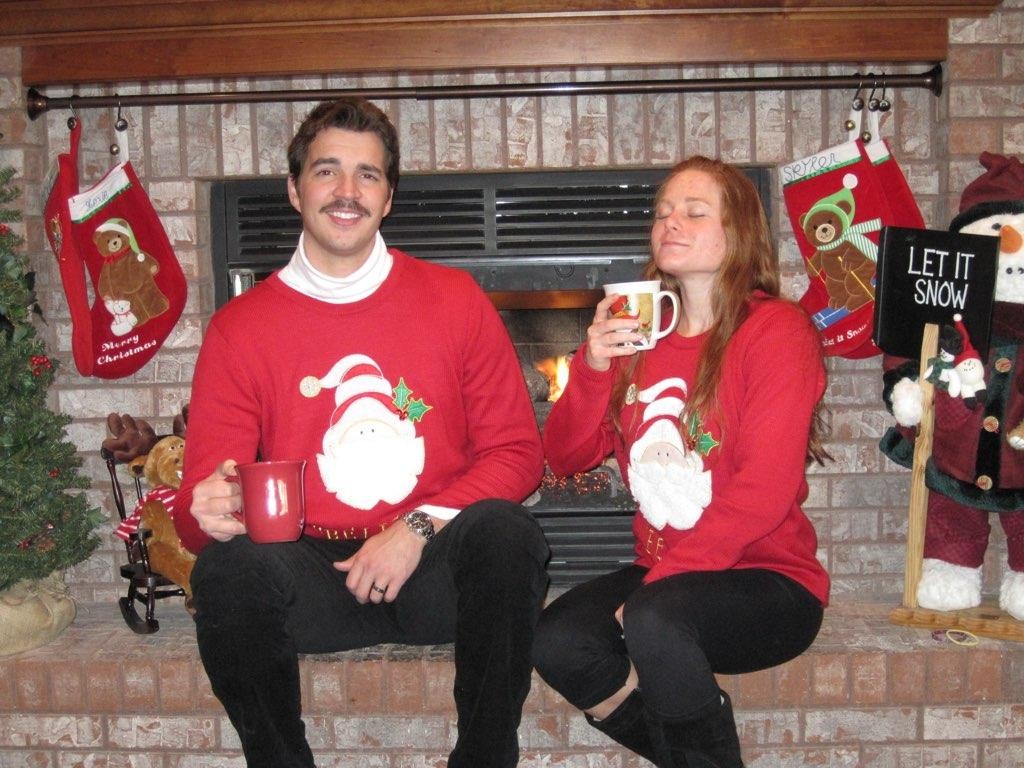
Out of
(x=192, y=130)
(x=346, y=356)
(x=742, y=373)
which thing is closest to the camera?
(x=742, y=373)

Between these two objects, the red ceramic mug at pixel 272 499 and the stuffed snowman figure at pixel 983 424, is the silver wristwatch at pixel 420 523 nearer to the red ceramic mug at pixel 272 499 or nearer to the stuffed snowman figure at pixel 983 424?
the red ceramic mug at pixel 272 499

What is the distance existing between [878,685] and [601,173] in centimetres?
122

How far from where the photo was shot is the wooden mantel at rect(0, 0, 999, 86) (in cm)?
210

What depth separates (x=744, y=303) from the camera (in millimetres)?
1657

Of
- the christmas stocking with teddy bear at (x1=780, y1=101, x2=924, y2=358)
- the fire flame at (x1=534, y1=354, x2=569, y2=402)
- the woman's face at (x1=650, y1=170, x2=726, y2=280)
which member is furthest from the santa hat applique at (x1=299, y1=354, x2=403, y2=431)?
the christmas stocking with teddy bear at (x1=780, y1=101, x2=924, y2=358)

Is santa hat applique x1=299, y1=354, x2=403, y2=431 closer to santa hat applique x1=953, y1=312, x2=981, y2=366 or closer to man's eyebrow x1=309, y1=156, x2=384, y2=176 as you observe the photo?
man's eyebrow x1=309, y1=156, x2=384, y2=176

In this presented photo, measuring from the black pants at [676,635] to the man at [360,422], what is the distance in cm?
13

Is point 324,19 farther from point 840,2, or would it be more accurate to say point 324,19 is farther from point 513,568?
point 513,568

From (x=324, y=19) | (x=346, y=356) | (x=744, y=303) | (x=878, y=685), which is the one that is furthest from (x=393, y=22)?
(x=878, y=685)

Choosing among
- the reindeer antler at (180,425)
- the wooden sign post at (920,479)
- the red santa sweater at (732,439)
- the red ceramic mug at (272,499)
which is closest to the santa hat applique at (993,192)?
the wooden sign post at (920,479)

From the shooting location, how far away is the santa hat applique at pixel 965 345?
6.21ft

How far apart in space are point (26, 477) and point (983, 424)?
6.07 feet

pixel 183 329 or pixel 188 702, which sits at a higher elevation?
pixel 183 329

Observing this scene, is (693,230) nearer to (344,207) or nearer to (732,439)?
(732,439)
